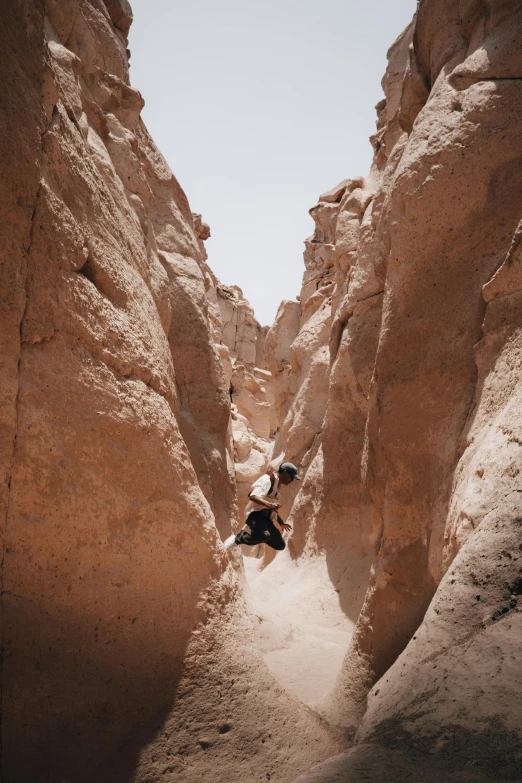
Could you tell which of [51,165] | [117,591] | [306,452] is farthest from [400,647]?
[306,452]

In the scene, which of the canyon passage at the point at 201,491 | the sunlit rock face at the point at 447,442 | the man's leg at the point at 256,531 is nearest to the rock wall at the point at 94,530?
the canyon passage at the point at 201,491

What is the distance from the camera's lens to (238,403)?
22.4 meters

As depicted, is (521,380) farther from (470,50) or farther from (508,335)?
(470,50)

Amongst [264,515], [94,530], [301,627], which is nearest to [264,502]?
[264,515]

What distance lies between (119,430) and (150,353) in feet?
2.39

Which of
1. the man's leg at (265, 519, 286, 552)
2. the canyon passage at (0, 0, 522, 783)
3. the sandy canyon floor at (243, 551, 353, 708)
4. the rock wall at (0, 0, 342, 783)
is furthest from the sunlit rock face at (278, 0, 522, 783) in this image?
the rock wall at (0, 0, 342, 783)

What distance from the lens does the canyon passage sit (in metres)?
2.38

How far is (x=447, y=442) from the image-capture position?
13.7ft

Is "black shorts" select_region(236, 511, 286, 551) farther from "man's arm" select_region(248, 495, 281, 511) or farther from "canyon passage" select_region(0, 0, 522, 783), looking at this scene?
"canyon passage" select_region(0, 0, 522, 783)

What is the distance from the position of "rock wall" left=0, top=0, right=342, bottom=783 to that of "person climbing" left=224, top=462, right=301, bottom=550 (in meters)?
0.59

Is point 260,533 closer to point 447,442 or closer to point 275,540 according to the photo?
point 275,540

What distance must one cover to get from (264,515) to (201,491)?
84 centimetres

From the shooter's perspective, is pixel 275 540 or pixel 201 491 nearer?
pixel 201 491

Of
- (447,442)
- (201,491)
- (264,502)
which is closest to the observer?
(447,442)
